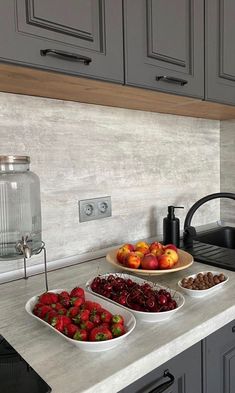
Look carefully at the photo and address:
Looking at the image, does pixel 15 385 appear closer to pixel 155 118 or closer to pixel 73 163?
pixel 73 163

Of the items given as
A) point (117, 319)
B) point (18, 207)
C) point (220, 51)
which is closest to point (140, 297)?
point (117, 319)

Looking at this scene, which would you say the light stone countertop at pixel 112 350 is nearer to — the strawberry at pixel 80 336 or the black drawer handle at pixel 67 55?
the strawberry at pixel 80 336

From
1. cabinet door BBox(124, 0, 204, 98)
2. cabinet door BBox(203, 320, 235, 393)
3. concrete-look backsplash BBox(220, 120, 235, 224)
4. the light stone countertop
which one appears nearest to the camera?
the light stone countertop

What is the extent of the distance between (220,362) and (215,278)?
212 millimetres

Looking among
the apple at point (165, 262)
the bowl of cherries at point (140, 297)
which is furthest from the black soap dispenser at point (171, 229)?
the bowl of cherries at point (140, 297)

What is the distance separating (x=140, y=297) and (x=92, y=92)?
64 centimetres

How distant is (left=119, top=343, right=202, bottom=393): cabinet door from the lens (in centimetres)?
62

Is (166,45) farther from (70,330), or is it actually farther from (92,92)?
(70,330)

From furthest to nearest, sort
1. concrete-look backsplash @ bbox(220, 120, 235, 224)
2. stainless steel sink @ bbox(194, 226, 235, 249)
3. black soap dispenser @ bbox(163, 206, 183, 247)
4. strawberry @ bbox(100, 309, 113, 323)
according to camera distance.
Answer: concrete-look backsplash @ bbox(220, 120, 235, 224), stainless steel sink @ bbox(194, 226, 235, 249), black soap dispenser @ bbox(163, 206, 183, 247), strawberry @ bbox(100, 309, 113, 323)

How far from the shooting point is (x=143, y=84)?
90 cm

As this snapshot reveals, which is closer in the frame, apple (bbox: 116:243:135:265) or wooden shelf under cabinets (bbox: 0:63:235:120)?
wooden shelf under cabinets (bbox: 0:63:235:120)

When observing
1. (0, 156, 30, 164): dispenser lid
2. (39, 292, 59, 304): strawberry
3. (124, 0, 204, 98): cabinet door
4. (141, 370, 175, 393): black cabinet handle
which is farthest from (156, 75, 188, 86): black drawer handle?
(141, 370, 175, 393): black cabinet handle

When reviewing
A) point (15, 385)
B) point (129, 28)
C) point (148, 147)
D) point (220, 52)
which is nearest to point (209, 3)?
point (220, 52)

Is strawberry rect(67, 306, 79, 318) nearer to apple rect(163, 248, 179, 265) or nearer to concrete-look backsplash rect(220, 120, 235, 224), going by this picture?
apple rect(163, 248, 179, 265)
